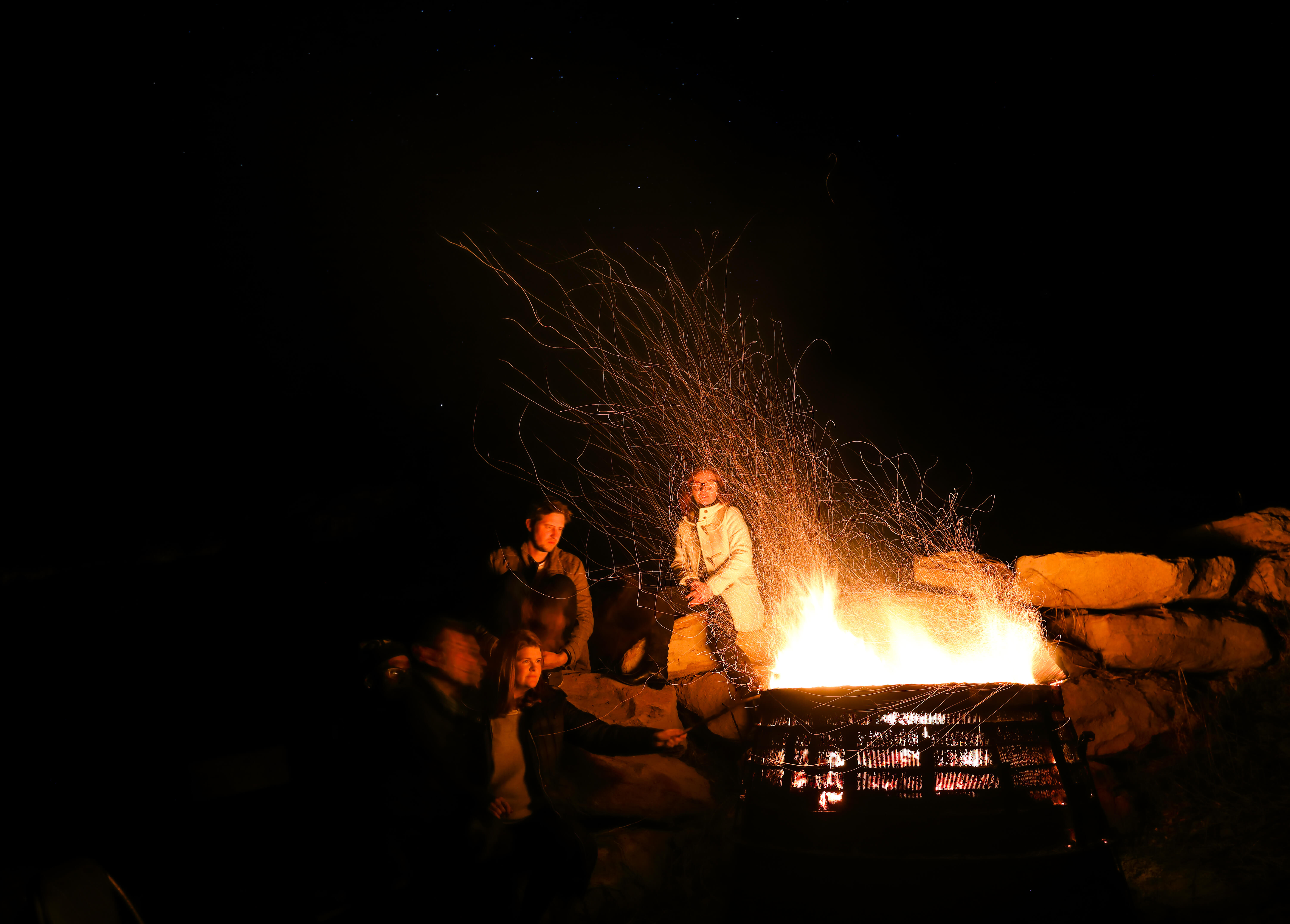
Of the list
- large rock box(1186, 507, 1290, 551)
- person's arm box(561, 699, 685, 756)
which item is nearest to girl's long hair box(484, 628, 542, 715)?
person's arm box(561, 699, 685, 756)

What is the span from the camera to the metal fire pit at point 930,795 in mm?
2352

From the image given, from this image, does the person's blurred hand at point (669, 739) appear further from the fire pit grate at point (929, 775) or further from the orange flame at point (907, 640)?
the fire pit grate at point (929, 775)

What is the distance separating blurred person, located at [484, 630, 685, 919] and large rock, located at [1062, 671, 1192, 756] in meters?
2.30

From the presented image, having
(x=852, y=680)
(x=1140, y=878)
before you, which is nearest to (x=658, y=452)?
(x=852, y=680)

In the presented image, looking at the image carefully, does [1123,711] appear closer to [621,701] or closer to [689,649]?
[689,649]

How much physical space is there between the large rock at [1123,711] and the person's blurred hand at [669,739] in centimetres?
211

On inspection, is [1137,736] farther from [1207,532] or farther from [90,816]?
[90,816]

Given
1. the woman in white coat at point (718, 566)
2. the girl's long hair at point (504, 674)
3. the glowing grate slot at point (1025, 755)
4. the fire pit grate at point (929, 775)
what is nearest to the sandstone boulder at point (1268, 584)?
the fire pit grate at point (929, 775)

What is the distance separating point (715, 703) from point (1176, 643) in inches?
104

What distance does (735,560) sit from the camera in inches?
180

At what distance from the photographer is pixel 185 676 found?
4945mm

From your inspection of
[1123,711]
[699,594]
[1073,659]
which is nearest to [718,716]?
[699,594]

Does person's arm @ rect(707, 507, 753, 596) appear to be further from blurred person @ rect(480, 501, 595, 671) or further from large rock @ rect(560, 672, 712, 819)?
large rock @ rect(560, 672, 712, 819)

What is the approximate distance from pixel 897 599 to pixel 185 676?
198 inches
